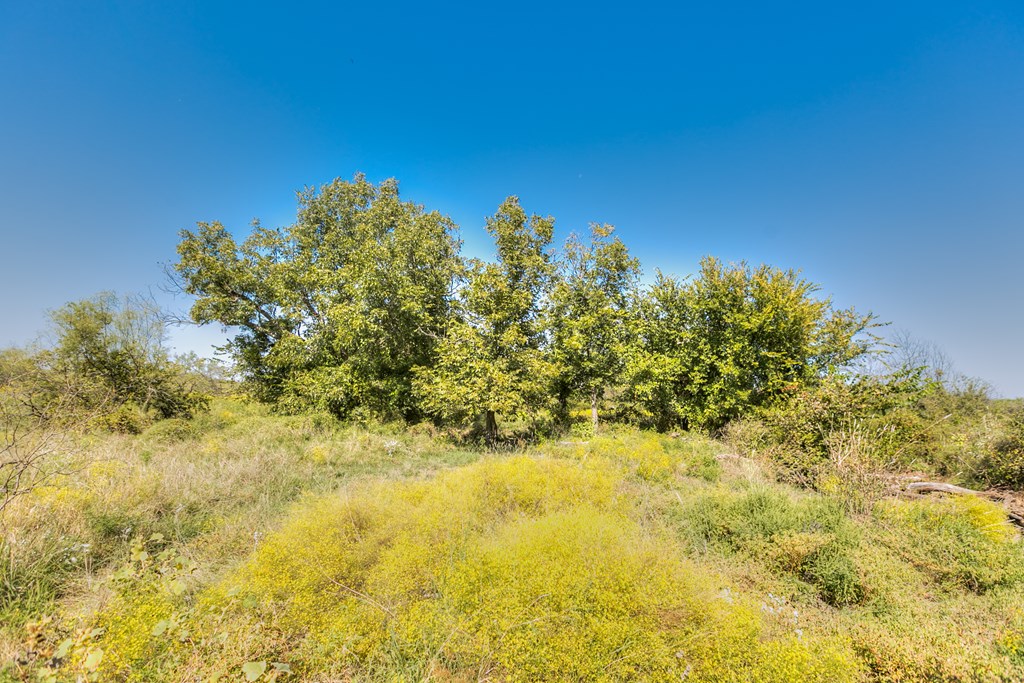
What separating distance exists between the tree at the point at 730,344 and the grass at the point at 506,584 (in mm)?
5062

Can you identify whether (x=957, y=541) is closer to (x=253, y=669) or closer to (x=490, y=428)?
(x=253, y=669)

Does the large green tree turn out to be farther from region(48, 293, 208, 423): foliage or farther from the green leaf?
the green leaf

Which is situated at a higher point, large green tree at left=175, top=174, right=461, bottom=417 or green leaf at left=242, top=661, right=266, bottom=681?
large green tree at left=175, top=174, right=461, bottom=417

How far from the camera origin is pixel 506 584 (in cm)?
269

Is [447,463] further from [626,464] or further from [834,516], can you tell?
[834,516]

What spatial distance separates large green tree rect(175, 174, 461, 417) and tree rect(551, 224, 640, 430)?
404cm

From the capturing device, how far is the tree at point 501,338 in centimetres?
1017

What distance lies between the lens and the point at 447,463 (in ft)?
28.3

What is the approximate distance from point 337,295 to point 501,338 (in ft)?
22.4

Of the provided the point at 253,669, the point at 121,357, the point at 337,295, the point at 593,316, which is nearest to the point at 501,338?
the point at 593,316

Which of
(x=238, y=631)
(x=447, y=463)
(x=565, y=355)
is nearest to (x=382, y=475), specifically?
(x=447, y=463)

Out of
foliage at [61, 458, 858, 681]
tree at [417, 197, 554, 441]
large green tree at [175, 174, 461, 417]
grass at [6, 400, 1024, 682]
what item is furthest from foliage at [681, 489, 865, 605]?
large green tree at [175, 174, 461, 417]

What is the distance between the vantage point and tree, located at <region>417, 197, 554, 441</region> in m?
10.2

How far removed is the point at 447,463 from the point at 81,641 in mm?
6673
